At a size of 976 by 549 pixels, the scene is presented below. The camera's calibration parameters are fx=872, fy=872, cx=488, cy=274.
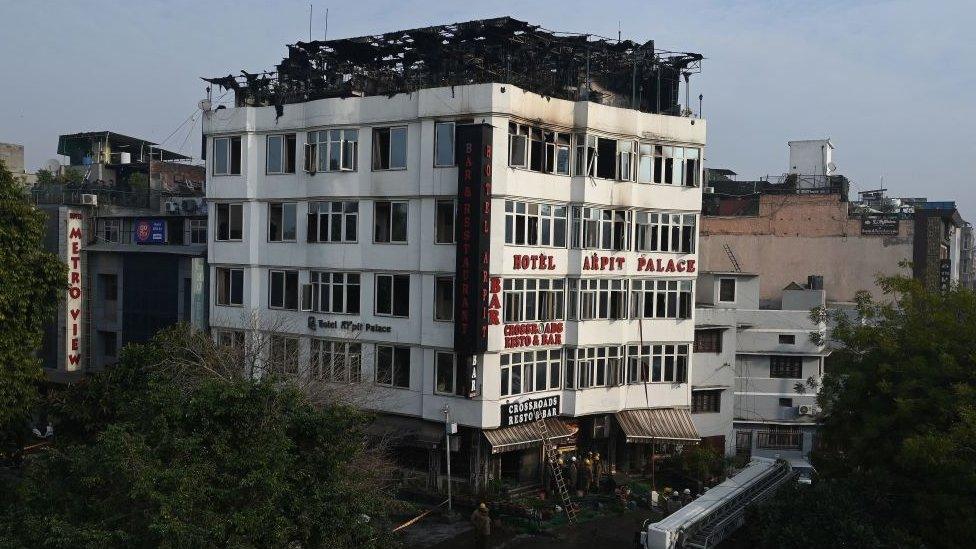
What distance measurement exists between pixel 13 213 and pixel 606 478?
20476mm

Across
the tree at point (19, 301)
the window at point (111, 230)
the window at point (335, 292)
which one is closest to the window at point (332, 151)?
the window at point (335, 292)

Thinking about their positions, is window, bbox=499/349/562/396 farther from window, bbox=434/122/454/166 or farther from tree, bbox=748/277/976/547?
tree, bbox=748/277/976/547

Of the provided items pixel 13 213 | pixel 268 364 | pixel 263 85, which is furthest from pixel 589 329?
pixel 13 213

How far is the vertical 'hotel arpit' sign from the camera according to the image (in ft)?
87.2

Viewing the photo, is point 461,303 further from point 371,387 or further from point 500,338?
point 371,387

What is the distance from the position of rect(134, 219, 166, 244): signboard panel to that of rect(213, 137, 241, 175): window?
237 inches

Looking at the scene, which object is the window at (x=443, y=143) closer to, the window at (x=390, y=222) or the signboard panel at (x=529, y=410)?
the window at (x=390, y=222)

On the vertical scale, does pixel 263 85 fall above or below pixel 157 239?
above

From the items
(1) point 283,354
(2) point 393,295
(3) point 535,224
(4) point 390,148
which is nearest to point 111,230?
(1) point 283,354

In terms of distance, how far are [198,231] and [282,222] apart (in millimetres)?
6863

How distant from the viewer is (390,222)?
29328 mm

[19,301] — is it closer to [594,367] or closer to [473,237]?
[473,237]

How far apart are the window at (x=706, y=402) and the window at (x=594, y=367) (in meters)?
5.83

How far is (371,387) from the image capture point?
27.9 m
